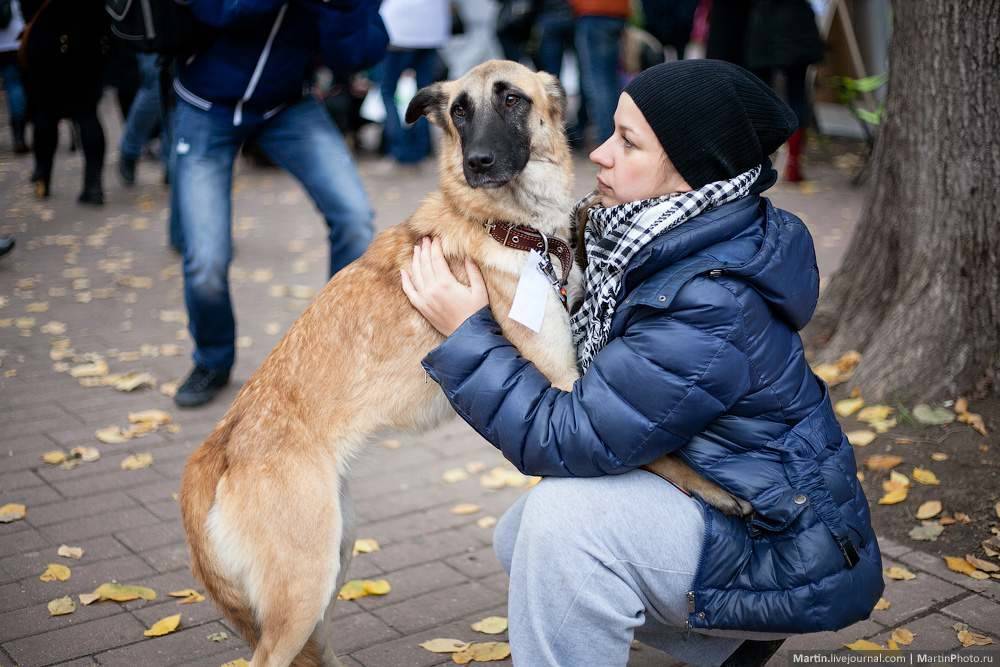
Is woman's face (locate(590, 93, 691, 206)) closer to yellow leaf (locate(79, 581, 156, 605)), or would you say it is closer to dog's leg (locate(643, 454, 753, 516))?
dog's leg (locate(643, 454, 753, 516))

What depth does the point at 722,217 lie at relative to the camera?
→ 7.31ft

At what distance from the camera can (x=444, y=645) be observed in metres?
3.00

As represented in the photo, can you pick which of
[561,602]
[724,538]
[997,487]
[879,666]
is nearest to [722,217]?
[724,538]

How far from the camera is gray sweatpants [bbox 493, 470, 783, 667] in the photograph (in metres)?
2.19

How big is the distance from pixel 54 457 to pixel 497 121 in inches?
107

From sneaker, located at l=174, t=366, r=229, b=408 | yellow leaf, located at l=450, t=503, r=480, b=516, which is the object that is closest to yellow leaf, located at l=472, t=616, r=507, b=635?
yellow leaf, located at l=450, t=503, r=480, b=516

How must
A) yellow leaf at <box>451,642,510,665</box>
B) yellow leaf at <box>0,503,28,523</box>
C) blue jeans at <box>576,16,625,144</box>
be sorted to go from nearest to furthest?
yellow leaf at <box>451,642,510,665</box> → yellow leaf at <box>0,503,28,523</box> → blue jeans at <box>576,16,625,144</box>

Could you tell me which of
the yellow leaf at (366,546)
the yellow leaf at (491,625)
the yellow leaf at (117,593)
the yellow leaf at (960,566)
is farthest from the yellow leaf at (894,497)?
the yellow leaf at (117,593)

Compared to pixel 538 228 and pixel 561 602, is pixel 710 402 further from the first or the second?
pixel 538 228

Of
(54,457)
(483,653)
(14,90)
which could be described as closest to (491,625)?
(483,653)

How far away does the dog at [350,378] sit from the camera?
245 cm

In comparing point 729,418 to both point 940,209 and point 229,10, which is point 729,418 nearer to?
point 940,209

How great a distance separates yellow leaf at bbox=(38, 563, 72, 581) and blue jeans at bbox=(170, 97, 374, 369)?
165 cm

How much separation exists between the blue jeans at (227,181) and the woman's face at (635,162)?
2.41 meters
